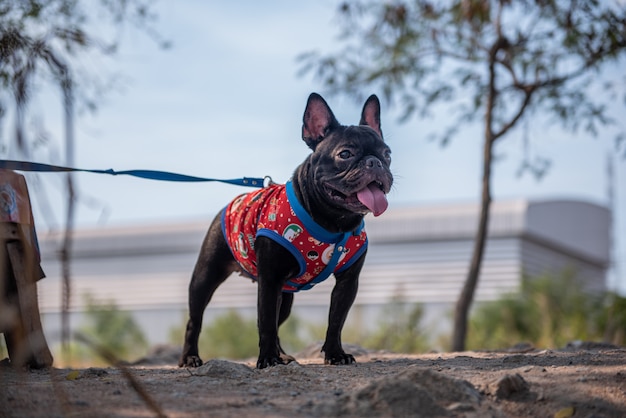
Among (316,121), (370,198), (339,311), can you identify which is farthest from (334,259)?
(316,121)

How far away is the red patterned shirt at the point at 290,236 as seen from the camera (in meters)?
4.88

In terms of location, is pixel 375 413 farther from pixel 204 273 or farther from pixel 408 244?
pixel 408 244

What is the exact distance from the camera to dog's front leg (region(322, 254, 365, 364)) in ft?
17.1

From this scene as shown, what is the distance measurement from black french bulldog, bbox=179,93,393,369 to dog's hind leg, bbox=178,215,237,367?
0.20 meters

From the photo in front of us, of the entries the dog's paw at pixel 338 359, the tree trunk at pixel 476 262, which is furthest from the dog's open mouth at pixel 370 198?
the tree trunk at pixel 476 262

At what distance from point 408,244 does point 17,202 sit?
50.3 feet

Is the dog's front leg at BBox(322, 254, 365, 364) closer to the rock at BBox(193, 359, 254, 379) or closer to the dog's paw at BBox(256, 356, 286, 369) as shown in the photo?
the dog's paw at BBox(256, 356, 286, 369)

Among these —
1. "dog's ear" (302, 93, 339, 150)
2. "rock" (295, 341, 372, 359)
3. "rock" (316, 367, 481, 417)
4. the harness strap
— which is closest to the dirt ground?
"rock" (316, 367, 481, 417)

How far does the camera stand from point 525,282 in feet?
53.4

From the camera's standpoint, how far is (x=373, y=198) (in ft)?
15.2

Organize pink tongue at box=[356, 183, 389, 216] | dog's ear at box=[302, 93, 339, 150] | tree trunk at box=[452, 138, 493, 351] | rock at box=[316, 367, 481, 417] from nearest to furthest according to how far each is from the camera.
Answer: rock at box=[316, 367, 481, 417] → pink tongue at box=[356, 183, 389, 216] → dog's ear at box=[302, 93, 339, 150] → tree trunk at box=[452, 138, 493, 351]

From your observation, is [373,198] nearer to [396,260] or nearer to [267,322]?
[267,322]

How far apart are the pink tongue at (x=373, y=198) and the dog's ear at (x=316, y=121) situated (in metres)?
0.58

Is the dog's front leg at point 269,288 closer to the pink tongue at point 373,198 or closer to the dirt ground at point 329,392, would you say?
the dirt ground at point 329,392
